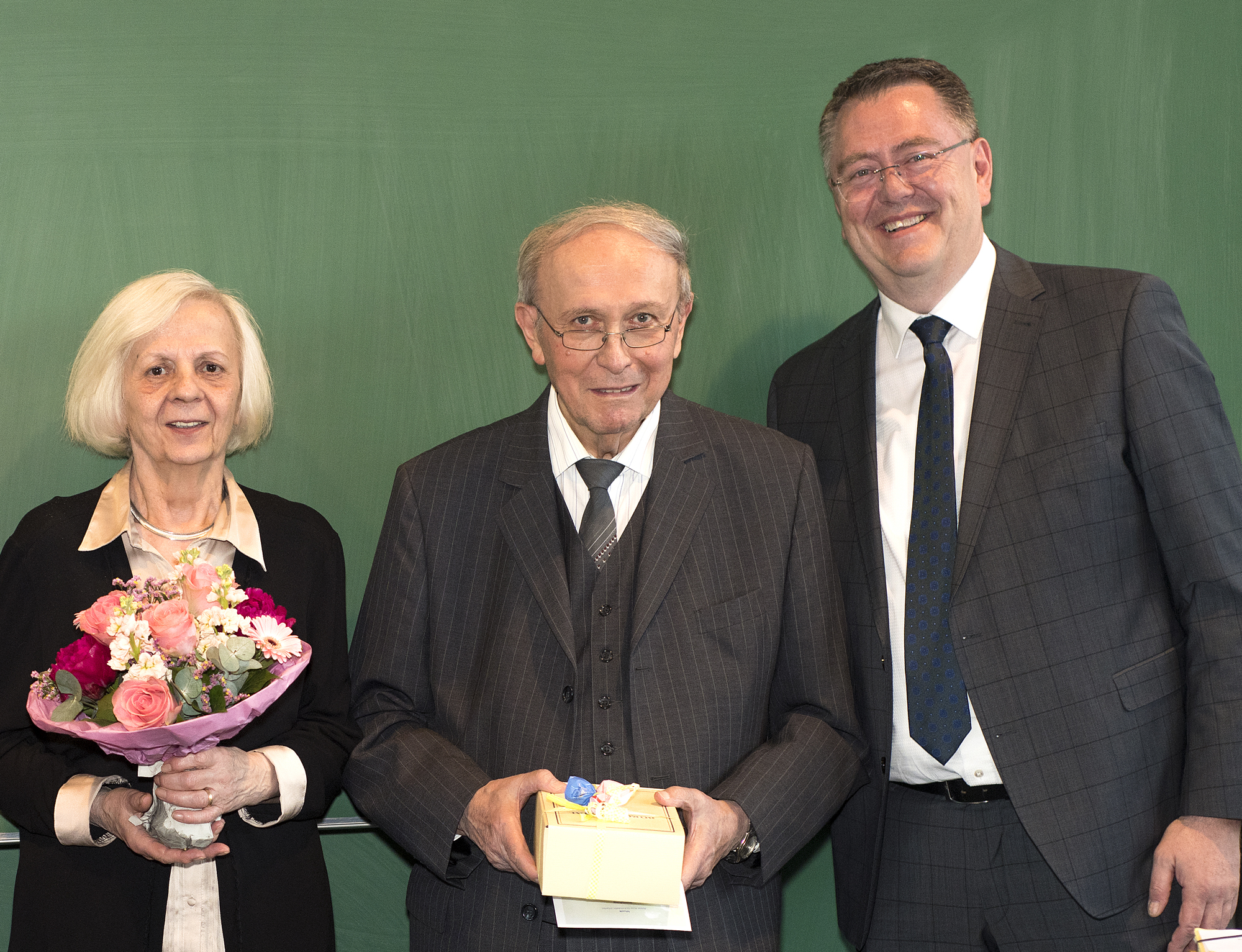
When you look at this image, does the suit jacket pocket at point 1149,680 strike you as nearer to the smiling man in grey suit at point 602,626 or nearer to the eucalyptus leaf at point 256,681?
the smiling man in grey suit at point 602,626

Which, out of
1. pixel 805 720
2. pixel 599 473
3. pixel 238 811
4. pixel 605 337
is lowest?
pixel 238 811

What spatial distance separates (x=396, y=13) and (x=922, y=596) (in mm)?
1986

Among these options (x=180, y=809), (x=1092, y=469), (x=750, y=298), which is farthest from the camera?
(x=750, y=298)

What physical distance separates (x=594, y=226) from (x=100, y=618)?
4.03 ft

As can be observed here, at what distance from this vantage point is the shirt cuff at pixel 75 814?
7.33ft

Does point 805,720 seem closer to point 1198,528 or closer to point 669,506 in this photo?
point 669,506

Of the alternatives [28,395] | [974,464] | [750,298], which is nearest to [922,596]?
[974,464]

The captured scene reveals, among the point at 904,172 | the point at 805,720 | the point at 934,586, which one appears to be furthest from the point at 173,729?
the point at 904,172

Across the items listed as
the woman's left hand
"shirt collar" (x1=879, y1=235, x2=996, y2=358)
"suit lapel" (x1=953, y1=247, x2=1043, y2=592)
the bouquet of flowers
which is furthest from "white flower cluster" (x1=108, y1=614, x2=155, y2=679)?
"shirt collar" (x1=879, y1=235, x2=996, y2=358)

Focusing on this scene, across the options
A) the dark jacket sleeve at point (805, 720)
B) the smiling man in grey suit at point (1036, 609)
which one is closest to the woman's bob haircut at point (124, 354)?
the dark jacket sleeve at point (805, 720)

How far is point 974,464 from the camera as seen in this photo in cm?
238

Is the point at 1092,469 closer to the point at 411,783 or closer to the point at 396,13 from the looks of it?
the point at 411,783

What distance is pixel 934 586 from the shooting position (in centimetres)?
239

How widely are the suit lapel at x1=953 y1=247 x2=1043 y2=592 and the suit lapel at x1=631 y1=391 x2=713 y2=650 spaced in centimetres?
54
